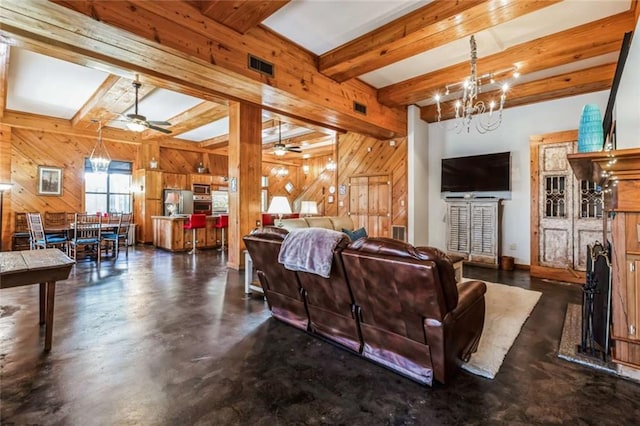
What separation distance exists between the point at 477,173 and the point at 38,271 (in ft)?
22.3

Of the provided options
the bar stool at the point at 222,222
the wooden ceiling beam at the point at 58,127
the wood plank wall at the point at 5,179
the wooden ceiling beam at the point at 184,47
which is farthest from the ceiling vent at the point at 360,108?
the wood plank wall at the point at 5,179

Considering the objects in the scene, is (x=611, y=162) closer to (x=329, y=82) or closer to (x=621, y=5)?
(x=621, y=5)

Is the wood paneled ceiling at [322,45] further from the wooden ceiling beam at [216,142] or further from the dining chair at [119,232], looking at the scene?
the wooden ceiling beam at [216,142]

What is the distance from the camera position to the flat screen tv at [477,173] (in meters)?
5.90

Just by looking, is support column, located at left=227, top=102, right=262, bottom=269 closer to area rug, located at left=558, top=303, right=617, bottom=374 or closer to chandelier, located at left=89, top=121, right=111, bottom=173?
chandelier, located at left=89, top=121, right=111, bottom=173

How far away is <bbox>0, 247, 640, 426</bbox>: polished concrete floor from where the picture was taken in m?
1.74

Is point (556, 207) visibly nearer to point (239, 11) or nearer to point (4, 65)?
point (239, 11)

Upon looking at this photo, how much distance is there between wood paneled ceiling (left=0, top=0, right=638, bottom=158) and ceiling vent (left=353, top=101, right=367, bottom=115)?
0.07 m

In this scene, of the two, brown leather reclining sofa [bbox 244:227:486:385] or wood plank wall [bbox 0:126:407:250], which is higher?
wood plank wall [bbox 0:126:407:250]

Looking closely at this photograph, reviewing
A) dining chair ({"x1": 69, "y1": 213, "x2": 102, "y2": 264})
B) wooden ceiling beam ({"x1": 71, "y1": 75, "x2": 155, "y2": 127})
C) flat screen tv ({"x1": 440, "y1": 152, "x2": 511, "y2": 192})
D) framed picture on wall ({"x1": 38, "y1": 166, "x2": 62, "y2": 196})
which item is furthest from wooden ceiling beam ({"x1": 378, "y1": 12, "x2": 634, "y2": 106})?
framed picture on wall ({"x1": 38, "y1": 166, "x2": 62, "y2": 196})

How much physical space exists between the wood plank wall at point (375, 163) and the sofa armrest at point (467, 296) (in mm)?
4562

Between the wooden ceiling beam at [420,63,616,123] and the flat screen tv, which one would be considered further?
the flat screen tv

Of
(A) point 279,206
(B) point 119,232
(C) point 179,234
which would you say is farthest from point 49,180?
(A) point 279,206

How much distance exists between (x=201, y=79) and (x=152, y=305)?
9.51 ft
